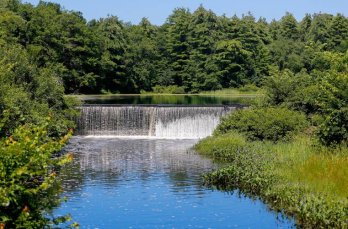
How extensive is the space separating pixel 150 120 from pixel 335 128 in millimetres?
18950

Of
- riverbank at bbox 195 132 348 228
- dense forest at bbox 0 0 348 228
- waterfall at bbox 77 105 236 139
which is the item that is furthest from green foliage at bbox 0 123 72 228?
waterfall at bbox 77 105 236 139

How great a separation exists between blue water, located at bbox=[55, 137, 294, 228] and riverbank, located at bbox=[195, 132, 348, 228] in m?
0.63

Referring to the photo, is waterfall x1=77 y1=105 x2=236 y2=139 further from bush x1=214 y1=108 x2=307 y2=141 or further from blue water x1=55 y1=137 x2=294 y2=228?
blue water x1=55 y1=137 x2=294 y2=228

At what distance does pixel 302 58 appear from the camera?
87062 millimetres

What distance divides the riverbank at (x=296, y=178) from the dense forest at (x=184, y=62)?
161cm

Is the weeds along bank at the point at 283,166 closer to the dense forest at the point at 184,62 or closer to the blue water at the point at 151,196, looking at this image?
the dense forest at the point at 184,62

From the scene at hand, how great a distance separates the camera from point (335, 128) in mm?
24203

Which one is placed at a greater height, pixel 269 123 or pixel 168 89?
pixel 168 89

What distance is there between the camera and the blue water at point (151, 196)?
17.5 metres

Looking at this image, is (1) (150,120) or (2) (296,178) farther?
(1) (150,120)

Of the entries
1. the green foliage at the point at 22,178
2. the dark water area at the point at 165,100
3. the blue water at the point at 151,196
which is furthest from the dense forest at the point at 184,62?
the green foliage at the point at 22,178

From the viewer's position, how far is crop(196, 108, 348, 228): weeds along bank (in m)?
16.3

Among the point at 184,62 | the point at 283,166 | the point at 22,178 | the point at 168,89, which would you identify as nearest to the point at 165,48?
the point at 184,62

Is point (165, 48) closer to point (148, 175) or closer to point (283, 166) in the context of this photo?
point (148, 175)
